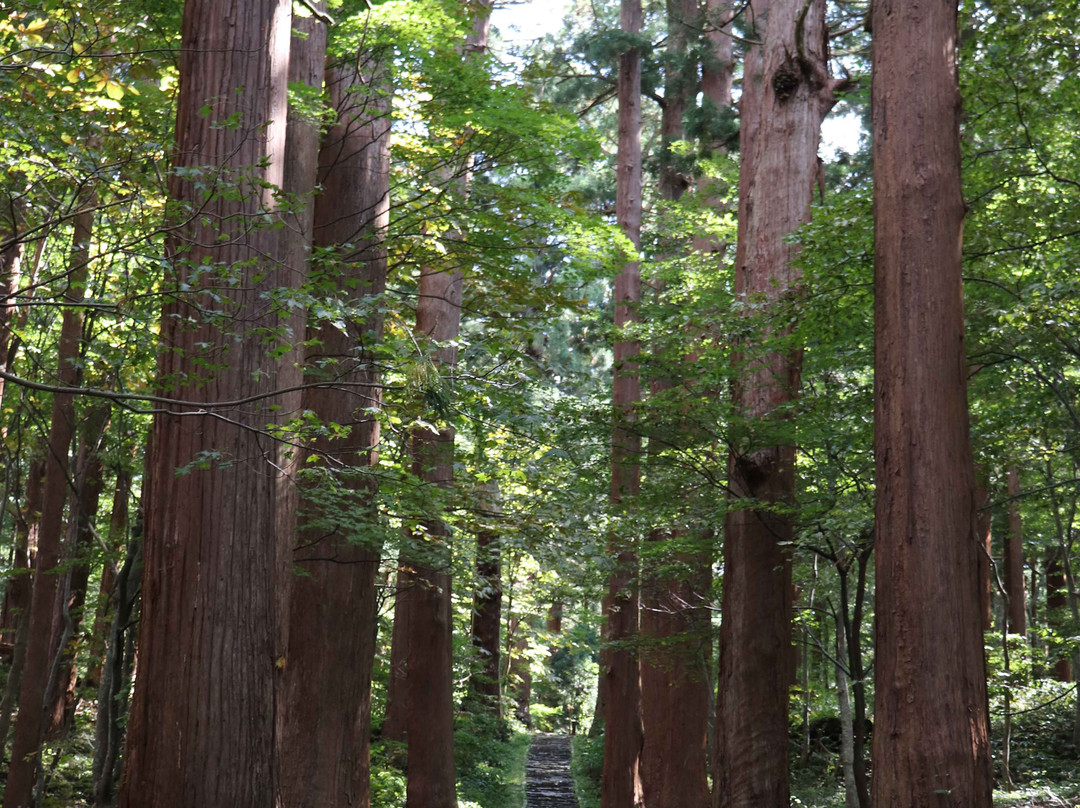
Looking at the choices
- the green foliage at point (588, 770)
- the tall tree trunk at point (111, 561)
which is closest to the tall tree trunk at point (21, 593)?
the tall tree trunk at point (111, 561)

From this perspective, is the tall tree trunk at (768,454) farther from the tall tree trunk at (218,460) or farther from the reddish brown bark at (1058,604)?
the reddish brown bark at (1058,604)

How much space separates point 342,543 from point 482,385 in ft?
9.76

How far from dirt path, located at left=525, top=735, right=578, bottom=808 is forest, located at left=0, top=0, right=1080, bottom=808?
4.93 m

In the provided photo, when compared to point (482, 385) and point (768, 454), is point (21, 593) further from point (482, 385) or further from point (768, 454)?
point (768, 454)

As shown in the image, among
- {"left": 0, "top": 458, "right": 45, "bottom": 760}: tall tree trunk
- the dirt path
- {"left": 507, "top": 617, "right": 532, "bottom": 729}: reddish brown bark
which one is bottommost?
the dirt path

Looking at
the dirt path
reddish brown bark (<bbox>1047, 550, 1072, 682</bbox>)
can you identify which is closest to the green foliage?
the dirt path

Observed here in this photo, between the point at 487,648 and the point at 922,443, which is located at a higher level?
the point at 922,443

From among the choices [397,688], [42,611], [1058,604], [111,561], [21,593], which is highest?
[111,561]

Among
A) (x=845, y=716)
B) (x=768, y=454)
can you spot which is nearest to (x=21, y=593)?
(x=768, y=454)

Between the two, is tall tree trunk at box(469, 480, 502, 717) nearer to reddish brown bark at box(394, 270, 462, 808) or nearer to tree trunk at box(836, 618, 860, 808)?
reddish brown bark at box(394, 270, 462, 808)

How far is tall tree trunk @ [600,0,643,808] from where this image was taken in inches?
520

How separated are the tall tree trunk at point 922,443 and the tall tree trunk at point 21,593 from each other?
34.0 feet

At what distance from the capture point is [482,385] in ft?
21.2

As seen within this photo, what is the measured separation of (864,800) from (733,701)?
1.85m
